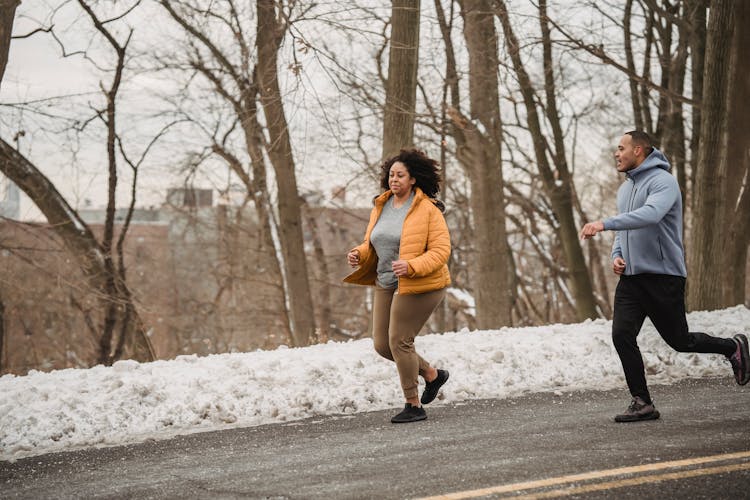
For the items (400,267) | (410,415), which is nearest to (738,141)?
(410,415)

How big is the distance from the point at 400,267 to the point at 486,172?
34.0 feet

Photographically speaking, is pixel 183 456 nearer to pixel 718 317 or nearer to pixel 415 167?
pixel 415 167

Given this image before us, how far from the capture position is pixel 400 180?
6.72m

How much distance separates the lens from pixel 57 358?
40.0 m

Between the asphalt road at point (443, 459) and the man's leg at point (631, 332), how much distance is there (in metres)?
0.31

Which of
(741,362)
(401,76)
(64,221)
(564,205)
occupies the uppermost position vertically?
(401,76)

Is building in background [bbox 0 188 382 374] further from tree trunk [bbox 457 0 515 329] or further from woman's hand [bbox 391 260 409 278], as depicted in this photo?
woman's hand [bbox 391 260 409 278]

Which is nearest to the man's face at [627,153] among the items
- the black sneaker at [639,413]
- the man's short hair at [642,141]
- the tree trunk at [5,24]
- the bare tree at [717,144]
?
the man's short hair at [642,141]

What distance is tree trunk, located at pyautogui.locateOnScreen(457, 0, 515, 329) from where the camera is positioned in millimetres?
15930

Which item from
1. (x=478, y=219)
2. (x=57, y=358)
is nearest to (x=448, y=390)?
(x=478, y=219)

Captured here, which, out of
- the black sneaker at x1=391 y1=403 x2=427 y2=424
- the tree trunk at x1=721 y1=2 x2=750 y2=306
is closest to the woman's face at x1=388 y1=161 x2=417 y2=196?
the black sneaker at x1=391 y1=403 x2=427 y2=424

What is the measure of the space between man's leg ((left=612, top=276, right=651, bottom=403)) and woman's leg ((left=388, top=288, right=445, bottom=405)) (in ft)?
4.37

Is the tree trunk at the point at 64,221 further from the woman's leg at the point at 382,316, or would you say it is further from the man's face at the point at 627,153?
the man's face at the point at 627,153

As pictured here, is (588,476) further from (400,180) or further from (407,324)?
(400,180)
